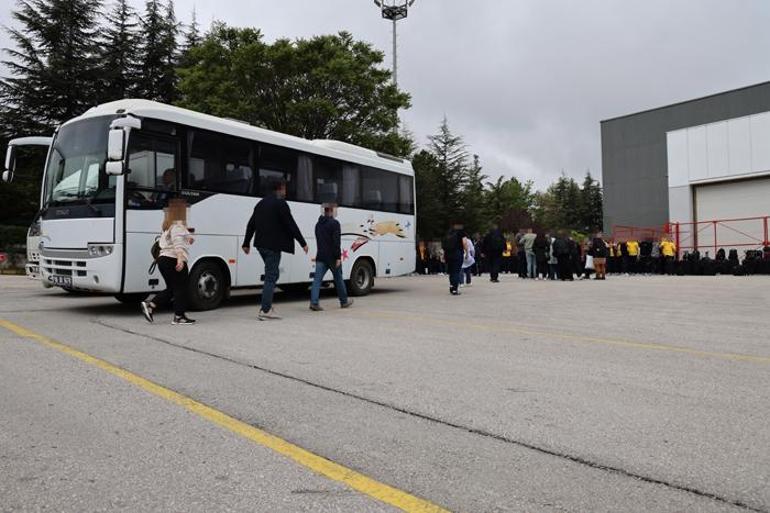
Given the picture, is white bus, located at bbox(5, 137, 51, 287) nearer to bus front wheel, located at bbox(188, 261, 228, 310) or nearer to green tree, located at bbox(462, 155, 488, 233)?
bus front wheel, located at bbox(188, 261, 228, 310)

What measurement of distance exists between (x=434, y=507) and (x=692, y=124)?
141ft

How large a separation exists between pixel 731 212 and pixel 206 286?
30.3 metres

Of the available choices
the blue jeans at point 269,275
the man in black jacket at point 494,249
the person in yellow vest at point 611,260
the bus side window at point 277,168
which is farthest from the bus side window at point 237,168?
the person in yellow vest at point 611,260

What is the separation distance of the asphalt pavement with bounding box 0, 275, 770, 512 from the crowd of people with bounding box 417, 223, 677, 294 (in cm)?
672

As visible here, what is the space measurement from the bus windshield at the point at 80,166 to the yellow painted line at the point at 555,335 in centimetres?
462

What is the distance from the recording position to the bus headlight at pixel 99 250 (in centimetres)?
895

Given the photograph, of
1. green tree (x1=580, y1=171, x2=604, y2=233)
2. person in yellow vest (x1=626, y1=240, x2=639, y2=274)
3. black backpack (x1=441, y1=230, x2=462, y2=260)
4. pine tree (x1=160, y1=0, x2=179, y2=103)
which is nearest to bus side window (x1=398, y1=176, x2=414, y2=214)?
black backpack (x1=441, y1=230, x2=462, y2=260)

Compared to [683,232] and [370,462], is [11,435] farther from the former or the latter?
[683,232]

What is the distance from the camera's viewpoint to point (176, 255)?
27.3 feet

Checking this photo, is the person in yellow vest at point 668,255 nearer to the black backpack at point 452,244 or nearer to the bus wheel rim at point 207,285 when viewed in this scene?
the black backpack at point 452,244

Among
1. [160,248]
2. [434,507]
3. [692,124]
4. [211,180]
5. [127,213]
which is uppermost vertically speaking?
[692,124]

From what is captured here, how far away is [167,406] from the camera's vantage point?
14.0 feet

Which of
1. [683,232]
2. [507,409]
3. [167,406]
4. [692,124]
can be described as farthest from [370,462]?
[692,124]

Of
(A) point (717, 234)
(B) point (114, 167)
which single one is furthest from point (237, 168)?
(A) point (717, 234)
